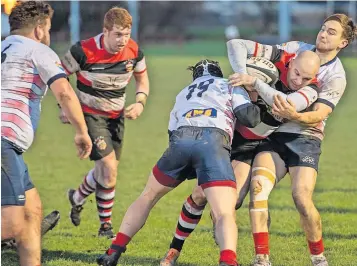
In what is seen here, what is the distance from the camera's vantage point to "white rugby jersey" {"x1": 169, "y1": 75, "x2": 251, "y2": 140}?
6.24m

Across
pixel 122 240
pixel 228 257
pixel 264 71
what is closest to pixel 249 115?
pixel 264 71

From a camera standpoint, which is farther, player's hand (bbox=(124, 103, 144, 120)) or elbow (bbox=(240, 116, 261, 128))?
player's hand (bbox=(124, 103, 144, 120))

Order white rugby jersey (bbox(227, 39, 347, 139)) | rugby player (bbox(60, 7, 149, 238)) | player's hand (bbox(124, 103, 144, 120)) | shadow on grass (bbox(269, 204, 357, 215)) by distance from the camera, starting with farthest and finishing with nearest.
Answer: shadow on grass (bbox(269, 204, 357, 215)), rugby player (bbox(60, 7, 149, 238)), player's hand (bbox(124, 103, 144, 120)), white rugby jersey (bbox(227, 39, 347, 139))

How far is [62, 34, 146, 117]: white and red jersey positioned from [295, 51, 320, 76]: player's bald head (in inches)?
85.3

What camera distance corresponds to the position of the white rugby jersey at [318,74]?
663 centimetres

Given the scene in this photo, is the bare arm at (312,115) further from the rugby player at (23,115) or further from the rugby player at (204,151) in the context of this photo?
the rugby player at (23,115)

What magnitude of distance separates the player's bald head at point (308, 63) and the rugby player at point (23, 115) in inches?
65.2

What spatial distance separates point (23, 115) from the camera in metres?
5.80

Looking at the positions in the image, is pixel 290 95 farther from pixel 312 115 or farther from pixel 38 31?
pixel 38 31

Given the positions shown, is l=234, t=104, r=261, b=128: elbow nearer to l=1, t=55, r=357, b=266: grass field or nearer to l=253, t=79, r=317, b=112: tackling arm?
l=253, t=79, r=317, b=112: tackling arm

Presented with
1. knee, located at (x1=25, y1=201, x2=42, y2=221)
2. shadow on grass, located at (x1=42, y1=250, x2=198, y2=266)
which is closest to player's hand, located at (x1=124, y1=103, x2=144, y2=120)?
shadow on grass, located at (x1=42, y1=250, x2=198, y2=266)

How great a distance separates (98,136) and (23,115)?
2337mm

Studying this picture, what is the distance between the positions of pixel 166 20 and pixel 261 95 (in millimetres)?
47147

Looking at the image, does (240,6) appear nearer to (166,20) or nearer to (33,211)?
(166,20)
